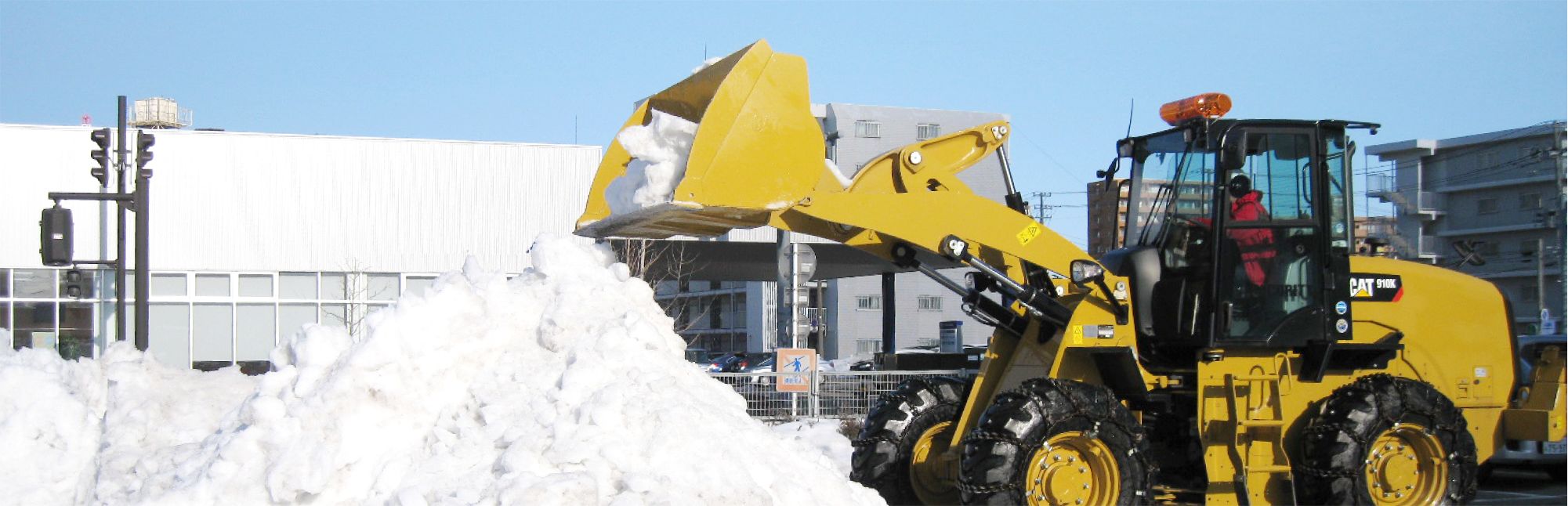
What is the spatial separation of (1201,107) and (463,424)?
203 inches

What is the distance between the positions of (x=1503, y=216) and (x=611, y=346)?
82503 mm

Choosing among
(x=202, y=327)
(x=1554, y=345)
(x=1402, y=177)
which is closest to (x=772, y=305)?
(x=1402, y=177)

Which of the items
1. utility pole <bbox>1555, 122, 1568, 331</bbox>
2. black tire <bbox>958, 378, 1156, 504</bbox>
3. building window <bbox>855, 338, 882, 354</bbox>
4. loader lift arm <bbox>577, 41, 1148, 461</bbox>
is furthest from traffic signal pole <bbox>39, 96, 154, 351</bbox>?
building window <bbox>855, 338, 882, 354</bbox>

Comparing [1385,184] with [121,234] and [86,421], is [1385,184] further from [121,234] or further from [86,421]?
[86,421]

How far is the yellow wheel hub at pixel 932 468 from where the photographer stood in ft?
30.0

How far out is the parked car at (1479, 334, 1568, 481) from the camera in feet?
33.5

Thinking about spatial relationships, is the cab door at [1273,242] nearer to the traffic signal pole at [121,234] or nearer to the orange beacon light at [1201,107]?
the orange beacon light at [1201,107]

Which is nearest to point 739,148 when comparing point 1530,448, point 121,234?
point 1530,448

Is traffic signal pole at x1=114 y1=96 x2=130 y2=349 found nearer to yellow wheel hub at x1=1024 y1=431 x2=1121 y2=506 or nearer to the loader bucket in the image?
the loader bucket

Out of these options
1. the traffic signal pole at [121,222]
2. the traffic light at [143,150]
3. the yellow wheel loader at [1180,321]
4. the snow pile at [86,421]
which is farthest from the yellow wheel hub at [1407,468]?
the traffic light at [143,150]

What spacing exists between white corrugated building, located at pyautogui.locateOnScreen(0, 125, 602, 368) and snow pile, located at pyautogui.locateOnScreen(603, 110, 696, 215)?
20463 millimetres

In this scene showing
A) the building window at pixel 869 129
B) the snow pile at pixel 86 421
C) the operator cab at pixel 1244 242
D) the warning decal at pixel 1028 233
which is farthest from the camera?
the building window at pixel 869 129

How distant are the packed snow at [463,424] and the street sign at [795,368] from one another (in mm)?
11458

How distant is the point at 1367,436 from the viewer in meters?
8.62
